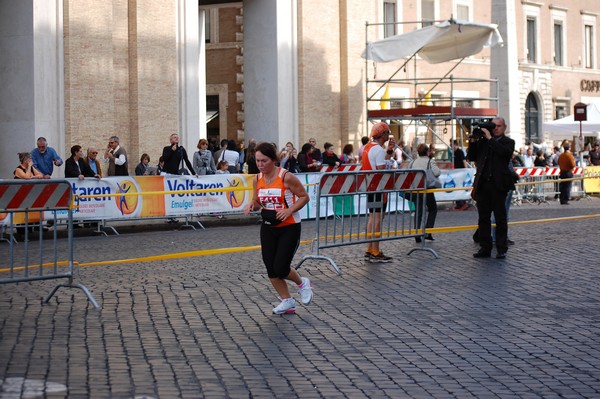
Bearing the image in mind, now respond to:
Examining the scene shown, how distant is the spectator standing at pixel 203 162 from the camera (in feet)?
83.6

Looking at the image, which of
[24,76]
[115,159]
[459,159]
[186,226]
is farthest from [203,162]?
[459,159]

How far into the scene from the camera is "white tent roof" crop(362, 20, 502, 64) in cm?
3170

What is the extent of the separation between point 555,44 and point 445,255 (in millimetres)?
38011

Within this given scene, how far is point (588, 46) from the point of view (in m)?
55.5

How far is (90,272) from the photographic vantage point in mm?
14883

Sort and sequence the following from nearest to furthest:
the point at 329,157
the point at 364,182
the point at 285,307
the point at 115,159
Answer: the point at 285,307, the point at 364,182, the point at 115,159, the point at 329,157

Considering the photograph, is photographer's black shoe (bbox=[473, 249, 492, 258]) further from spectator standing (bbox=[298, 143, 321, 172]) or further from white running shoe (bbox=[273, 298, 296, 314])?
spectator standing (bbox=[298, 143, 321, 172])

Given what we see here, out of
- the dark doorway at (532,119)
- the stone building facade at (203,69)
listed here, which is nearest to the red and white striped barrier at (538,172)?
the stone building facade at (203,69)

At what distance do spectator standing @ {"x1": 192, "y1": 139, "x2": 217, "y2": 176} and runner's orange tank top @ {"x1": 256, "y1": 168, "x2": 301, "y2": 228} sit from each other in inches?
554

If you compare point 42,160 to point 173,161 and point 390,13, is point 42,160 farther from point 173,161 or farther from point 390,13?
point 390,13

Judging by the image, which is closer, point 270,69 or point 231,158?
point 231,158

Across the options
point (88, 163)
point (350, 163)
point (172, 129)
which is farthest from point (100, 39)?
point (350, 163)

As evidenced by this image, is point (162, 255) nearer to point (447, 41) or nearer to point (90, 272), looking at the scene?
point (90, 272)

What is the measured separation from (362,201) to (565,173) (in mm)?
18497
